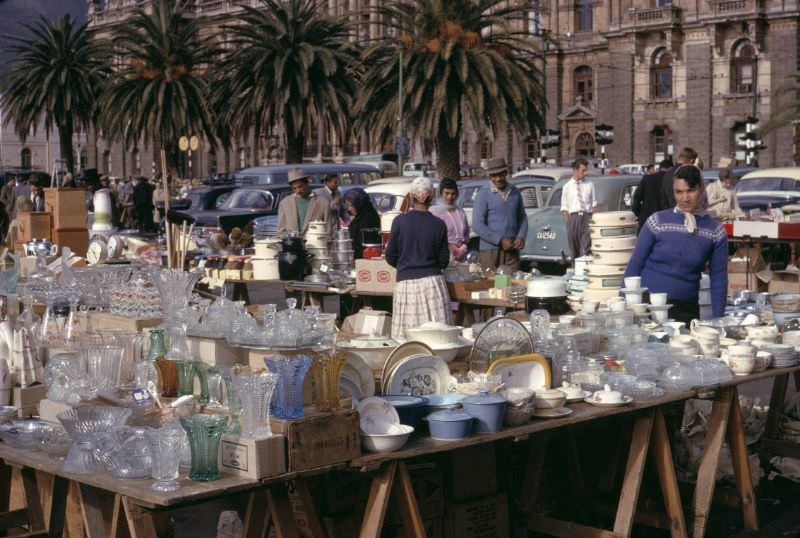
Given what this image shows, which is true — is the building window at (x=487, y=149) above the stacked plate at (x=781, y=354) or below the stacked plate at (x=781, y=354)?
above

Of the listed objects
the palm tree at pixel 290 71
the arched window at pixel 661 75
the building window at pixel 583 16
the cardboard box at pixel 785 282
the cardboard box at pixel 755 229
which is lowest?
the cardboard box at pixel 785 282

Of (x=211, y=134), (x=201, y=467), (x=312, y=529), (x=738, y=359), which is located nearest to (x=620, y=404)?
(x=738, y=359)

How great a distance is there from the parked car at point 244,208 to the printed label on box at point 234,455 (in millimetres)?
17433

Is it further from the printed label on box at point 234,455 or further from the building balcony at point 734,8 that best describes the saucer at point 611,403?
the building balcony at point 734,8

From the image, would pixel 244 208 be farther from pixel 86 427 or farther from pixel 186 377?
pixel 86 427

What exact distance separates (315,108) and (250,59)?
231cm

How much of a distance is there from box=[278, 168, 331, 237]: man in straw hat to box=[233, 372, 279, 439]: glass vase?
852cm

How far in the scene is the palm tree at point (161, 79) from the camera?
36875 millimetres

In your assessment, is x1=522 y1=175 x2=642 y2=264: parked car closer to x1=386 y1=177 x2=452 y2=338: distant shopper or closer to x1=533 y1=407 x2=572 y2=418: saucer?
x1=386 y1=177 x2=452 y2=338: distant shopper

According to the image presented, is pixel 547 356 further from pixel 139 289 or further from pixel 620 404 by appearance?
pixel 139 289

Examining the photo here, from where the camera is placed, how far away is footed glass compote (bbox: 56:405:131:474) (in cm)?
418

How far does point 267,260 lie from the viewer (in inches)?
457

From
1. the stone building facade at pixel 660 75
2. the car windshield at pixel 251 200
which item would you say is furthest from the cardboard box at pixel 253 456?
the stone building facade at pixel 660 75

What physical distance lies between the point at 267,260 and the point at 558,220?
7.70 meters
